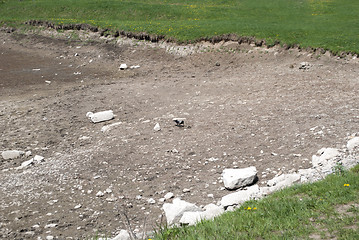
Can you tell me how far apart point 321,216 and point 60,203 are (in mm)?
7839

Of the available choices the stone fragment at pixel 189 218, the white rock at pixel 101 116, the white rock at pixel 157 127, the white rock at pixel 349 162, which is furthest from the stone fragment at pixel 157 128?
the white rock at pixel 349 162

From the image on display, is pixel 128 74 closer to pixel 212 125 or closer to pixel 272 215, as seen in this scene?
pixel 212 125

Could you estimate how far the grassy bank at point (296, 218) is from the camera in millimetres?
6496

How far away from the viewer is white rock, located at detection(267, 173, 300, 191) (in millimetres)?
9961

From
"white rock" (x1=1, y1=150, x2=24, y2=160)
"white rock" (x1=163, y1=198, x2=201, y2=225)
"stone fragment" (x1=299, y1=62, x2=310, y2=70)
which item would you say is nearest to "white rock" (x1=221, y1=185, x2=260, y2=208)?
"white rock" (x1=163, y1=198, x2=201, y2=225)

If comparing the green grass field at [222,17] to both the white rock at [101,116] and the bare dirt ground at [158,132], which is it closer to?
the bare dirt ground at [158,132]

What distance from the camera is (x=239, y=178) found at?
1099cm

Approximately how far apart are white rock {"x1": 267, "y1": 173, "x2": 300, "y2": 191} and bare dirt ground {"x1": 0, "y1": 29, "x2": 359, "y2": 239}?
0.46 metres

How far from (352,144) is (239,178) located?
385 cm

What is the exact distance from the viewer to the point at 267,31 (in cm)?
2719

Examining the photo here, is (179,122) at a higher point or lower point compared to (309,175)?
lower

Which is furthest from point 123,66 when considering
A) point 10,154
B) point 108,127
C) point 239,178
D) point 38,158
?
point 239,178

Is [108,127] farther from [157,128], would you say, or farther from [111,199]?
[111,199]

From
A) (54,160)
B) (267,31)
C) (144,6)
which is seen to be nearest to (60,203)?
(54,160)
